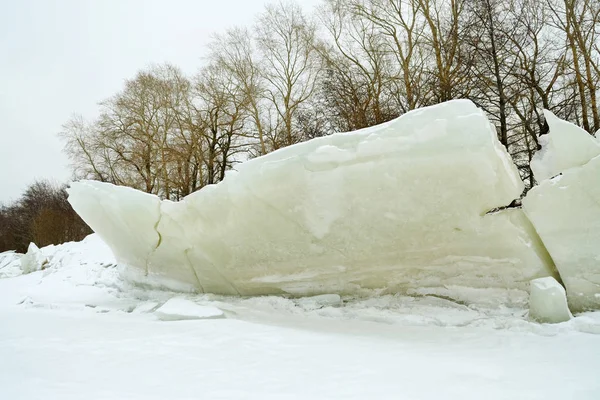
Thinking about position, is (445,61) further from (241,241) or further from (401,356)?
(401,356)

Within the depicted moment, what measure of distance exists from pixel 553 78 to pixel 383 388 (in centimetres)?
912

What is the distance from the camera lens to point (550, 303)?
2.60m

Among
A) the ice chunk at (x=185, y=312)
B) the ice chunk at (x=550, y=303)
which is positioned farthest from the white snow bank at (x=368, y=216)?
the ice chunk at (x=185, y=312)

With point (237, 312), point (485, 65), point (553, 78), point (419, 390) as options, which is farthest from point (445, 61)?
point (419, 390)

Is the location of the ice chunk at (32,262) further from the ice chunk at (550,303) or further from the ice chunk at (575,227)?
the ice chunk at (575,227)

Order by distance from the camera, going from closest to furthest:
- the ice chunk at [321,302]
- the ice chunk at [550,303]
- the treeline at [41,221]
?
1. the ice chunk at [550,303]
2. the ice chunk at [321,302]
3. the treeline at [41,221]

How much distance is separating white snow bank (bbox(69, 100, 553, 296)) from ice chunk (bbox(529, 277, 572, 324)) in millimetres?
544

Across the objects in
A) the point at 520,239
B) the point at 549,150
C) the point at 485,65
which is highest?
the point at 485,65

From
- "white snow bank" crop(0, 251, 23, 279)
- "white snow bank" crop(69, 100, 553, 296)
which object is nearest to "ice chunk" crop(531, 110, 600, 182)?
"white snow bank" crop(69, 100, 553, 296)

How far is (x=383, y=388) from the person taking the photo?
1.71m

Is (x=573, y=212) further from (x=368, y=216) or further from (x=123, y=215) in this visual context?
(x=123, y=215)

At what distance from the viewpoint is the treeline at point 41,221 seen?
18.3 m

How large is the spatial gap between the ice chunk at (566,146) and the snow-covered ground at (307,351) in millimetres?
1232

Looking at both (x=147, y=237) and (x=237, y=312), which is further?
(x=147, y=237)
